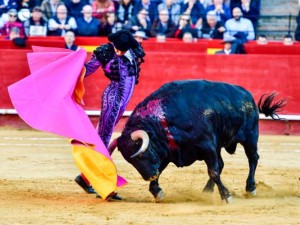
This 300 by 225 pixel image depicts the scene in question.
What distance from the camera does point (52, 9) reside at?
1612 cm

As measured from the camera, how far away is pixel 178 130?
859 cm

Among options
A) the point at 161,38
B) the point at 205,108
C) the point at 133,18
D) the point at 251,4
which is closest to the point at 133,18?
the point at 133,18

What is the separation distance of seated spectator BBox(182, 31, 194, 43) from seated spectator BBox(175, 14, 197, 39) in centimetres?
11

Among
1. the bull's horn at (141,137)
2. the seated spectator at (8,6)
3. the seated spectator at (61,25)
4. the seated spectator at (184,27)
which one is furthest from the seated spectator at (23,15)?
the bull's horn at (141,137)

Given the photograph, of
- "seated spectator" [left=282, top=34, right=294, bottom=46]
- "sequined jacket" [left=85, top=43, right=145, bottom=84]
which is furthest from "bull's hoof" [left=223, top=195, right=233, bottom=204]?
"seated spectator" [left=282, top=34, right=294, bottom=46]

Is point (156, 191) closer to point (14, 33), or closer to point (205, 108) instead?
point (205, 108)

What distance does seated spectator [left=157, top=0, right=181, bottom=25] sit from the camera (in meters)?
16.3

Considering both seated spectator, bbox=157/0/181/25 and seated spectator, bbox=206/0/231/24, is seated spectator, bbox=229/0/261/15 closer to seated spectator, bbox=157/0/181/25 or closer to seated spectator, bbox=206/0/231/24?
seated spectator, bbox=206/0/231/24

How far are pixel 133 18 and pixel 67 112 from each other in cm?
728

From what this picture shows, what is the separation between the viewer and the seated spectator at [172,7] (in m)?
16.3

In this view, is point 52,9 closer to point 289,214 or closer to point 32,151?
point 32,151

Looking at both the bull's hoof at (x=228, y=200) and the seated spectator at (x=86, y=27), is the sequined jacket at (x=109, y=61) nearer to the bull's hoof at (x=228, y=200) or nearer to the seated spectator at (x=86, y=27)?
the bull's hoof at (x=228, y=200)

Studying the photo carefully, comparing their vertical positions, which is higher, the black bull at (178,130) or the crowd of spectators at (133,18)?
the black bull at (178,130)

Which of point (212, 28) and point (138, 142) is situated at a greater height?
point (138, 142)
